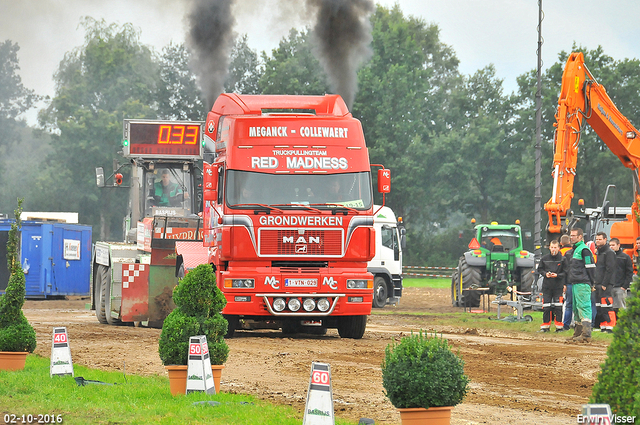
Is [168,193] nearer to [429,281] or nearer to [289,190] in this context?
[289,190]

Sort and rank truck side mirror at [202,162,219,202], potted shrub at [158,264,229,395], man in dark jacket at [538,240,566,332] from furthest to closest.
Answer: man in dark jacket at [538,240,566,332] → truck side mirror at [202,162,219,202] → potted shrub at [158,264,229,395]

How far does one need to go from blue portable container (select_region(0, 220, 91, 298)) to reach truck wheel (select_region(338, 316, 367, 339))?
1754cm

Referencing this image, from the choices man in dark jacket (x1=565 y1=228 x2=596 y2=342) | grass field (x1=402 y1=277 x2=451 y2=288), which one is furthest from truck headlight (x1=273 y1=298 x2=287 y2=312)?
grass field (x1=402 y1=277 x2=451 y2=288)

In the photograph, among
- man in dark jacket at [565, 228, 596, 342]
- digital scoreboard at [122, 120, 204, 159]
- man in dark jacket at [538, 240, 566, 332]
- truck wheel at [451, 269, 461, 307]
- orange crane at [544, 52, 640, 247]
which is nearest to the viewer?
man in dark jacket at [565, 228, 596, 342]

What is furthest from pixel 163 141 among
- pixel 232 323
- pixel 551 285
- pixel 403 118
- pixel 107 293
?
pixel 403 118

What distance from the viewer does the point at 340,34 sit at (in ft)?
77.7

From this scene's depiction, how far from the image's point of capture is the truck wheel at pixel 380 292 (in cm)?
2819

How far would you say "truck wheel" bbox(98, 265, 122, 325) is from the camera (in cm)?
1939

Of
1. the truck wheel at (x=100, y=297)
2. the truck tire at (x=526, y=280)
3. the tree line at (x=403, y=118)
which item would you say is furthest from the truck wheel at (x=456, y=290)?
the tree line at (x=403, y=118)

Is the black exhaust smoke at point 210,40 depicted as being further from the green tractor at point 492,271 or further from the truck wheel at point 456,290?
the truck wheel at point 456,290

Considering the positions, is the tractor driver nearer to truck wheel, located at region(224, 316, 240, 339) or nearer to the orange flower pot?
truck wheel, located at region(224, 316, 240, 339)

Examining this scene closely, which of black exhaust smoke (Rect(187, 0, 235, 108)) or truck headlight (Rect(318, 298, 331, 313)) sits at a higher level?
black exhaust smoke (Rect(187, 0, 235, 108))

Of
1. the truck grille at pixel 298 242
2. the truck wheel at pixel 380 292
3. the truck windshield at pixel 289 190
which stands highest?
the truck windshield at pixel 289 190

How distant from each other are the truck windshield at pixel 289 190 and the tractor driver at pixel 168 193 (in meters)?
6.44
